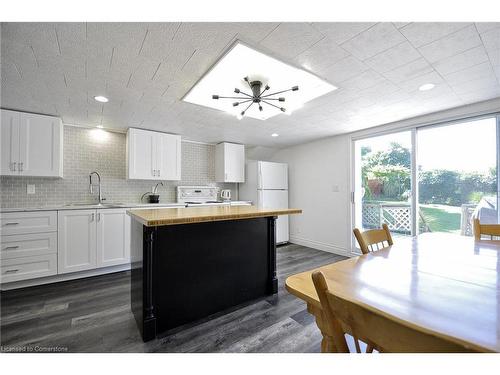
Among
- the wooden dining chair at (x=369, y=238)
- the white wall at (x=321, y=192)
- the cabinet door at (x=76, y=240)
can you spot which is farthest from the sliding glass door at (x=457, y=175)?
the cabinet door at (x=76, y=240)

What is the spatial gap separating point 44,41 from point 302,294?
7.33ft

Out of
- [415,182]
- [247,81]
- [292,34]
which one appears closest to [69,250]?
[247,81]

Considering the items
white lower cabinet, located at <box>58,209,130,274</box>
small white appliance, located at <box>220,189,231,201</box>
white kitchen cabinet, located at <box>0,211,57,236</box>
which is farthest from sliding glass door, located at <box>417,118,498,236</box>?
white kitchen cabinet, located at <box>0,211,57,236</box>

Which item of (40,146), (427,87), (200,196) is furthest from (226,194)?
(427,87)

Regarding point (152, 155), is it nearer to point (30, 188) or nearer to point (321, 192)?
point (30, 188)

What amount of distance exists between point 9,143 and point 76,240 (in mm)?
1427

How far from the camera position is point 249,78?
2100 millimetres

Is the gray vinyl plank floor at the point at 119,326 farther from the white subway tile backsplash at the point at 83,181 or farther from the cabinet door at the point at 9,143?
the cabinet door at the point at 9,143

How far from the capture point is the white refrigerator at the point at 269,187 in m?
4.46

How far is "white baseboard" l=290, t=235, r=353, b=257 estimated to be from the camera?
3866 millimetres

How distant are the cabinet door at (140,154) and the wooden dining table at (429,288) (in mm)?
3307

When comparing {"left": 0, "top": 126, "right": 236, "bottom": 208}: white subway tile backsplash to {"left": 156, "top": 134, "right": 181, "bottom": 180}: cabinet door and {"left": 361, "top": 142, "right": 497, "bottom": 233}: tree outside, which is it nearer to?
{"left": 156, "top": 134, "right": 181, "bottom": 180}: cabinet door

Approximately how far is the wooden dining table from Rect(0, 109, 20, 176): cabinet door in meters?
3.64
